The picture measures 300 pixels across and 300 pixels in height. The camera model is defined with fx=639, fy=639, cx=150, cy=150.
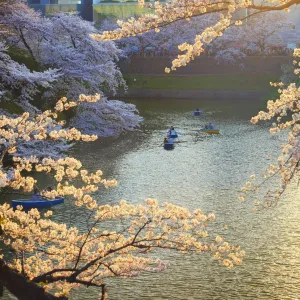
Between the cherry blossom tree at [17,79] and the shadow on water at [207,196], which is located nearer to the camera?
the shadow on water at [207,196]

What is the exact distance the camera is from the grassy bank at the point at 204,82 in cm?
5769

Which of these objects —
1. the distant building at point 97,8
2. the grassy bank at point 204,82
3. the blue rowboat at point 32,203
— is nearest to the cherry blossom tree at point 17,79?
the blue rowboat at point 32,203

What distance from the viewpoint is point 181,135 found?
1425 inches

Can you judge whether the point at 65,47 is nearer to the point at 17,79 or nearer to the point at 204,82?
the point at 17,79

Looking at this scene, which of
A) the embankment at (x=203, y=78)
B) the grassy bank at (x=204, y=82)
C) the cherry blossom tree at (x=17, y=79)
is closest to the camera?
the cherry blossom tree at (x=17, y=79)

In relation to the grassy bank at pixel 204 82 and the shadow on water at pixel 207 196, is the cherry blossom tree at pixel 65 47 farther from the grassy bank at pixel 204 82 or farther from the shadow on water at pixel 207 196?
the grassy bank at pixel 204 82

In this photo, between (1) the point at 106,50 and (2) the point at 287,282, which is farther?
(1) the point at 106,50

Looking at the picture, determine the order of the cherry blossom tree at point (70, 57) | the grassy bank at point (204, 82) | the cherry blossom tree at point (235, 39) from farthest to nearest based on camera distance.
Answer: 1. the cherry blossom tree at point (235, 39)
2. the grassy bank at point (204, 82)
3. the cherry blossom tree at point (70, 57)

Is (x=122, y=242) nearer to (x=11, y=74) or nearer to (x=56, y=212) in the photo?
(x=56, y=212)

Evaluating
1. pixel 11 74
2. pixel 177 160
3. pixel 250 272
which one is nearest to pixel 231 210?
pixel 250 272

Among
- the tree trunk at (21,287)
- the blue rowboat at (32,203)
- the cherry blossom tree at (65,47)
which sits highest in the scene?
the cherry blossom tree at (65,47)

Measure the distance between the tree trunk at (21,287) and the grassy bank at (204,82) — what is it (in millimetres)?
51886

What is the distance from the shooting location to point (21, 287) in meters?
6.04

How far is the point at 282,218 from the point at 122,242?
12.4 metres
